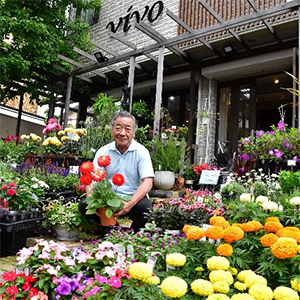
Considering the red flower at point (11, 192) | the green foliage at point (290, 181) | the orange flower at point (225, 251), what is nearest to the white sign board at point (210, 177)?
the green foliage at point (290, 181)

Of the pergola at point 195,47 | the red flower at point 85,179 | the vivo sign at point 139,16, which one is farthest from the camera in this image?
the vivo sign at point 139,16

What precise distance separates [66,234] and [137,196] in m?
Result: 0.73

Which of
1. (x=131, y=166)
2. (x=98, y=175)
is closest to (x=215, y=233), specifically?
(x=98, y=175)

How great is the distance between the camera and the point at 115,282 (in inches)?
46.6

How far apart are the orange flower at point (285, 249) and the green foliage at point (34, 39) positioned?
25.3 feet

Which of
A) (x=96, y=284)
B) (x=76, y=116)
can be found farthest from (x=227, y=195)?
(x=76, y=116)

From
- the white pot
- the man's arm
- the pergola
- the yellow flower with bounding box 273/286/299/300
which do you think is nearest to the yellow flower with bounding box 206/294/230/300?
the yellow flower with bounding box 273/286/299/300

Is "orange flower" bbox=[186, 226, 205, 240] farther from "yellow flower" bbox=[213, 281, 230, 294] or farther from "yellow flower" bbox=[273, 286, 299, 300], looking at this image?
"yellow flower" bbox=[273, 286, 299, 300]

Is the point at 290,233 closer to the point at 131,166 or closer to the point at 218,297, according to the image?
the point at 218,297

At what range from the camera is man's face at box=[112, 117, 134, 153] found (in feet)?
8.60

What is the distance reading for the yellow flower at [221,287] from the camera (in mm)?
1122

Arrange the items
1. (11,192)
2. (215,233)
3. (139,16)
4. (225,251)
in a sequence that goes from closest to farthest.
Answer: (225,251) < (215,233) < (11,192) < (139,16)

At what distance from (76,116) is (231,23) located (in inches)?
306

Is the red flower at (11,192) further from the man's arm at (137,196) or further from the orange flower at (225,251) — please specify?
the orange flower at (225,251)
